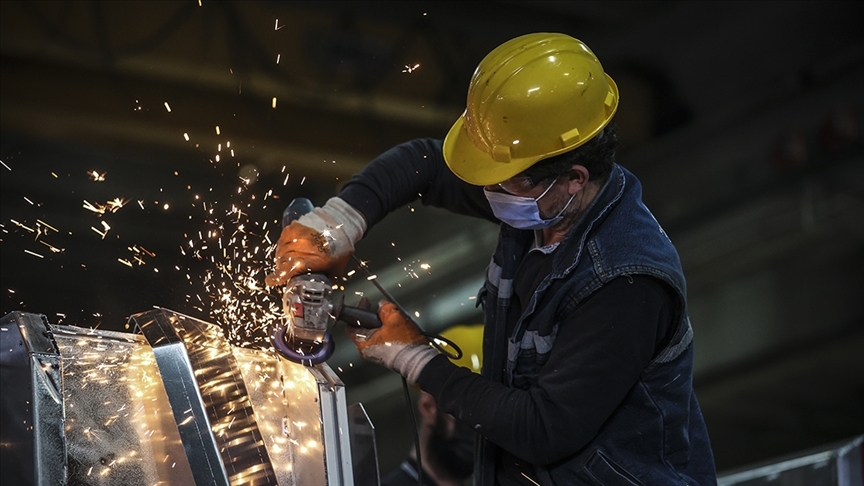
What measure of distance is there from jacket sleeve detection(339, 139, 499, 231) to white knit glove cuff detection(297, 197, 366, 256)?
37 mm

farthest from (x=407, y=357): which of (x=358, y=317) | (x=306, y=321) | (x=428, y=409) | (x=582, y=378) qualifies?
(x=428, y=409)

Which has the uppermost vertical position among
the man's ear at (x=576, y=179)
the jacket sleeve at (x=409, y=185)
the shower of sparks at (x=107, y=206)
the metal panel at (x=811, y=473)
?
the shower of sparks at (x=107, y=206)

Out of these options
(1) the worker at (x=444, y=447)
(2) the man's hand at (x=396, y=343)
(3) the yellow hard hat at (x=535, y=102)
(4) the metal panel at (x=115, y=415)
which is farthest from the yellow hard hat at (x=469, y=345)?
(4) the metal panel at (x=115, y=415)

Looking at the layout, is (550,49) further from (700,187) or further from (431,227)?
(700,187)

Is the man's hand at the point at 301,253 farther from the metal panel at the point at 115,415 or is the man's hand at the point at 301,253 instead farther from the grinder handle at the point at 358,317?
the metal panel at the point at 115,415

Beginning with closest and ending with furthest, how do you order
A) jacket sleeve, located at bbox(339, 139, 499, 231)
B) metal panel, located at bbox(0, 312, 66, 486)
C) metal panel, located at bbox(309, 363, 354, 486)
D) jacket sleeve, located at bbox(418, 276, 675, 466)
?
metal panel, located at bbox(0, 312, 66, 486) < metal panel, located at bbox(309, 363, 354, 486) < jacket sleeve, located at bbox(418, 276, 675, 466) < jacket sleeve, located at bbox(339, 139, 499, 231)

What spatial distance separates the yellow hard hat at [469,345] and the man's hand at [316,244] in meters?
0.92

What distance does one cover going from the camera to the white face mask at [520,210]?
2211 mm

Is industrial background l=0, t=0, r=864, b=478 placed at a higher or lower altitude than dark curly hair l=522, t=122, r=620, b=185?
higher

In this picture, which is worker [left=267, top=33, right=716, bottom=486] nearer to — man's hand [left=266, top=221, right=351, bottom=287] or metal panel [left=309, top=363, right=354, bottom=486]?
man's hand [left=266, top=221, right=351, bottom=287]

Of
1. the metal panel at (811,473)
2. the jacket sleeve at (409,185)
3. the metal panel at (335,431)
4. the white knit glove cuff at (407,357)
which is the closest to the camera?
the metal panel at (335,431)

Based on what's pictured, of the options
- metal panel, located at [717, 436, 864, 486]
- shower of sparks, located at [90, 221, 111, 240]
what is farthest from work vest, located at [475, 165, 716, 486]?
shower of sparks, located at [90, 221, 111, 240]

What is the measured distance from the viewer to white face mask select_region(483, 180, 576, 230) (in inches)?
87.0

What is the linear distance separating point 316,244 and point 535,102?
68 cm
